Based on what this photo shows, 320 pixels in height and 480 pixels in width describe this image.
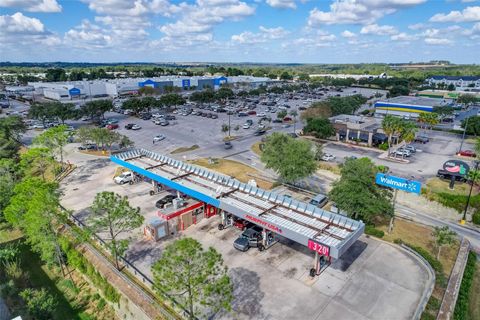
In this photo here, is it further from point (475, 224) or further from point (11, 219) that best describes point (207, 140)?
point (475, 224)

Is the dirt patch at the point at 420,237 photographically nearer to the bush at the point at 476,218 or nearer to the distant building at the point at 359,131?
the bush at the point at 476,218

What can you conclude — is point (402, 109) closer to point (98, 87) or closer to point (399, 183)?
point (399, 183)

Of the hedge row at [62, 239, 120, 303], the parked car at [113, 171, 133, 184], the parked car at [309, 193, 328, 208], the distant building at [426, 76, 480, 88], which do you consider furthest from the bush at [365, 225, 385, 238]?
the distant building at [426, 76, 480, 88]

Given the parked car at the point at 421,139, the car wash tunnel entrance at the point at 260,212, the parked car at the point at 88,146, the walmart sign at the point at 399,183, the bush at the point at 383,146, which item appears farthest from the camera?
the parked car at the point at 421,139

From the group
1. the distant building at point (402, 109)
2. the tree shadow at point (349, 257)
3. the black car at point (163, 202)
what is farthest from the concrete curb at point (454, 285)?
the distant building at point (402, 109)

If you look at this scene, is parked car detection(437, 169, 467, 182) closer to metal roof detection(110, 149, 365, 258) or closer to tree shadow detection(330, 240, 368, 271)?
tree shadow detection(330, 240, 368, 271)

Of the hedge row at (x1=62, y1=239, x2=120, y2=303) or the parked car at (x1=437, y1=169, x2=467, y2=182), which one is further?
the parked car at (x1=437, y1=169, x2=467, y2=182)

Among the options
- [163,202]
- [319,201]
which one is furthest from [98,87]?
[319,201]
